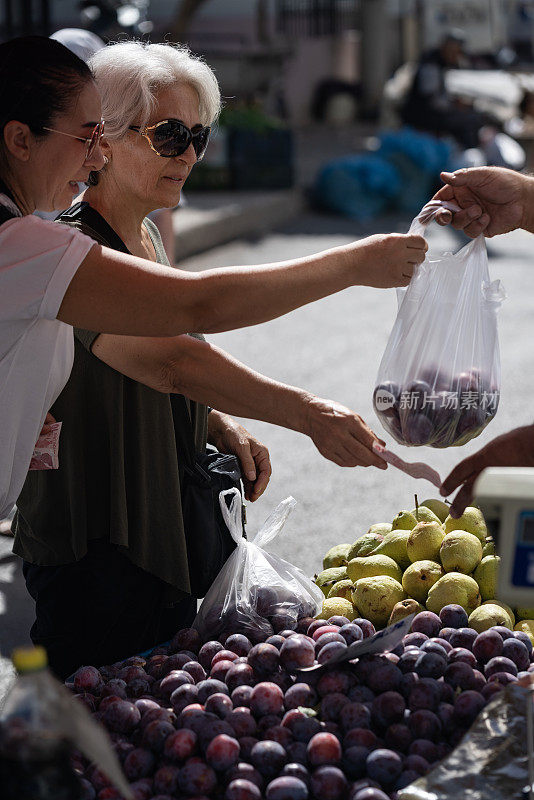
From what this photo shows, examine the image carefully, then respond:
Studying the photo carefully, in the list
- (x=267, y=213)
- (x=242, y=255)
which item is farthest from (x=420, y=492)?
(x=267, y=213)

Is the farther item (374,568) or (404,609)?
(374,568)

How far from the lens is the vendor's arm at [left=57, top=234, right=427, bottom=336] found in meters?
1.69

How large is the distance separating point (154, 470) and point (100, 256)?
2.52ft

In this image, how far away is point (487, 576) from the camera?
2.38 metres

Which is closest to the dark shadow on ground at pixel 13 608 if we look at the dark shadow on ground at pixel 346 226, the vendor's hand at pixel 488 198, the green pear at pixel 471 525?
the green pear at pixel 471 525

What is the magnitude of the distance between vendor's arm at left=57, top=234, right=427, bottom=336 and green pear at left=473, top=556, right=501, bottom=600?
780mm

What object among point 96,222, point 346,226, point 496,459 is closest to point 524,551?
point 496,459

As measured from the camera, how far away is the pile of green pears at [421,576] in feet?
7.47

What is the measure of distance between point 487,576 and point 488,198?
0.90 m

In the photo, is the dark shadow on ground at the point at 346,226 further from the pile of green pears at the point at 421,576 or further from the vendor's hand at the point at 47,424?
the vendor's hand at the point at 47,424

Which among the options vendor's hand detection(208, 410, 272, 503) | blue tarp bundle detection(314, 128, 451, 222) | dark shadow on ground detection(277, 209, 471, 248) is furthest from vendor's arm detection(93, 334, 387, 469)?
blue tarp bundle detection(314, 128, 451, 222)

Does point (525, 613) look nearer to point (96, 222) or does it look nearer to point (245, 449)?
point (245, 449)

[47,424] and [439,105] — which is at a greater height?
[439,105]

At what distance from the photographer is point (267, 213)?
10.2 m
